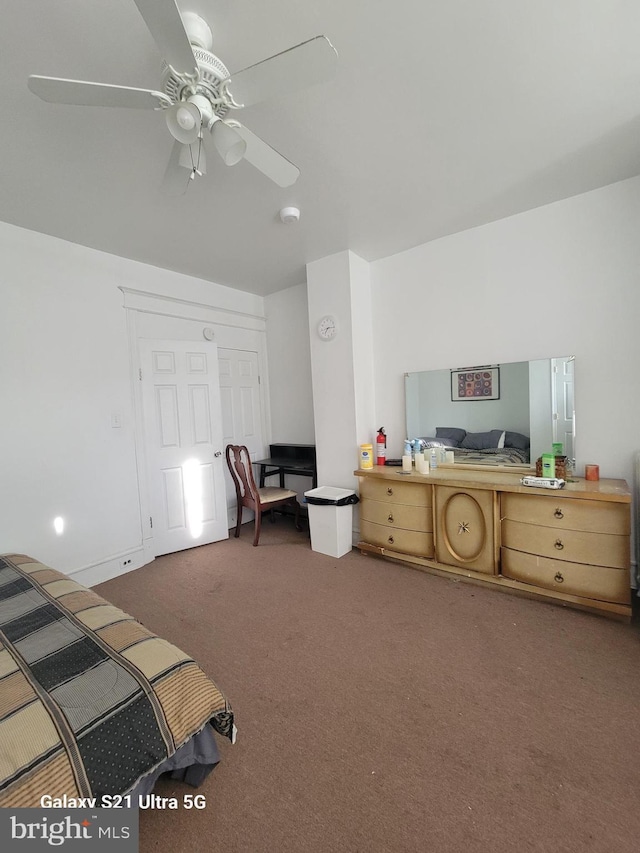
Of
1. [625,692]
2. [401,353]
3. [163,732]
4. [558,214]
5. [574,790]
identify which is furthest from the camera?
[401,353]

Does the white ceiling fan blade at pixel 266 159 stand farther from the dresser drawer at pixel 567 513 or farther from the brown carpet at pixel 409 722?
the brown carpet at pixel 409 722

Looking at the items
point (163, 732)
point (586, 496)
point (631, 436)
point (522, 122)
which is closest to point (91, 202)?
point (522, 122)

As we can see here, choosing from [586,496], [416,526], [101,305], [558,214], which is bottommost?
[416,526]

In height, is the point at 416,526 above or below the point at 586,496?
below

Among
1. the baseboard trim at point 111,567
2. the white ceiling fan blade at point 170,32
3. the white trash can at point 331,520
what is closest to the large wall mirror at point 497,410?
the white trash can at point 331,520

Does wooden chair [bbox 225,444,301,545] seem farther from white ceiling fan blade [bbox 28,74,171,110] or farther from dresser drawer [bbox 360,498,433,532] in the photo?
white ceiling fan blade [bbox 28,74,171,110]

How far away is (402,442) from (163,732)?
272 cm

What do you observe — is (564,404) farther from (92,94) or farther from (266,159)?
(92,94)

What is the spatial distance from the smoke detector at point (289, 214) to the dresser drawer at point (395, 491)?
2086mm

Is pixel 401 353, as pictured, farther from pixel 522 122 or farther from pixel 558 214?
pixel 522 122

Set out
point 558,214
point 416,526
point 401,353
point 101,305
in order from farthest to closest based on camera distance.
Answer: point 401,353 → point 101,305 → point 416,526 → point 558,214

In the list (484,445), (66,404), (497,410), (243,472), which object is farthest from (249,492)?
(497,410)

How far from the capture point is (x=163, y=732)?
39.4 inches

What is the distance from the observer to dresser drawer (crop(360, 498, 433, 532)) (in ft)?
8.88
